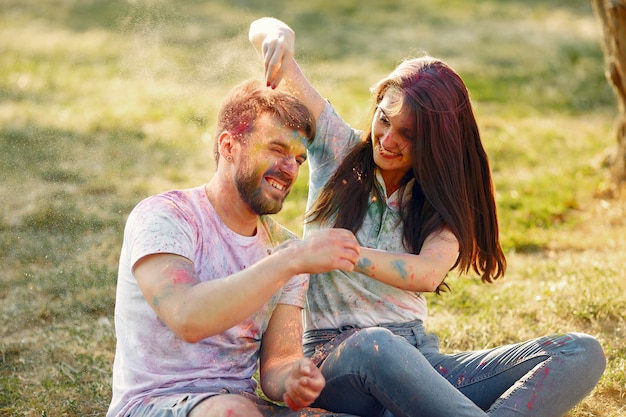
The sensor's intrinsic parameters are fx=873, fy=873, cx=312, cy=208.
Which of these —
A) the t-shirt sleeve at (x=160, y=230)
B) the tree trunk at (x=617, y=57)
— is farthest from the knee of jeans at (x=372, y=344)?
the tree trunk at (x=617, y=57)

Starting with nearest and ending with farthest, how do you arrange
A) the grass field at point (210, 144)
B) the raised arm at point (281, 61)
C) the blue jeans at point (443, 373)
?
1. the blue jeans at point (443, 373)
2. the raised arm at point (281, 61)
3. the grass field at point (210, 144)

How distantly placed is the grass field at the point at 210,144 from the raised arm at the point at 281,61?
1.02ft

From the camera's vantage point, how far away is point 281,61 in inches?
128

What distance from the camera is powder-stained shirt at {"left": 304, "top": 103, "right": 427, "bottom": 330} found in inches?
132

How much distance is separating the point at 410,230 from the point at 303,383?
997 mm

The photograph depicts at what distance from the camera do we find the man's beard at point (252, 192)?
294cm

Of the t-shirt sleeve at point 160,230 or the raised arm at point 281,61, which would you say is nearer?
the t-shirt sleeve at point 160,230

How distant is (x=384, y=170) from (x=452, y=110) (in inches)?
14.6

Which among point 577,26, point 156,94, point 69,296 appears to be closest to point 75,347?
point 69,296

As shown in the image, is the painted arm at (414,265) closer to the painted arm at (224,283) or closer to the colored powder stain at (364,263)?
the colored powder stain at (364,263)

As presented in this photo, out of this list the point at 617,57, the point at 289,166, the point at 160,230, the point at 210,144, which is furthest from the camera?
the point at 210,144

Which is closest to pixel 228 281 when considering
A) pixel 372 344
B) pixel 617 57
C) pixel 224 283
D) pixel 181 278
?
pixel 224 283

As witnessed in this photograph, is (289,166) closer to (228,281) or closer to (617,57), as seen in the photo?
(228,281)

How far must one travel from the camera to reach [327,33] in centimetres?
1306
